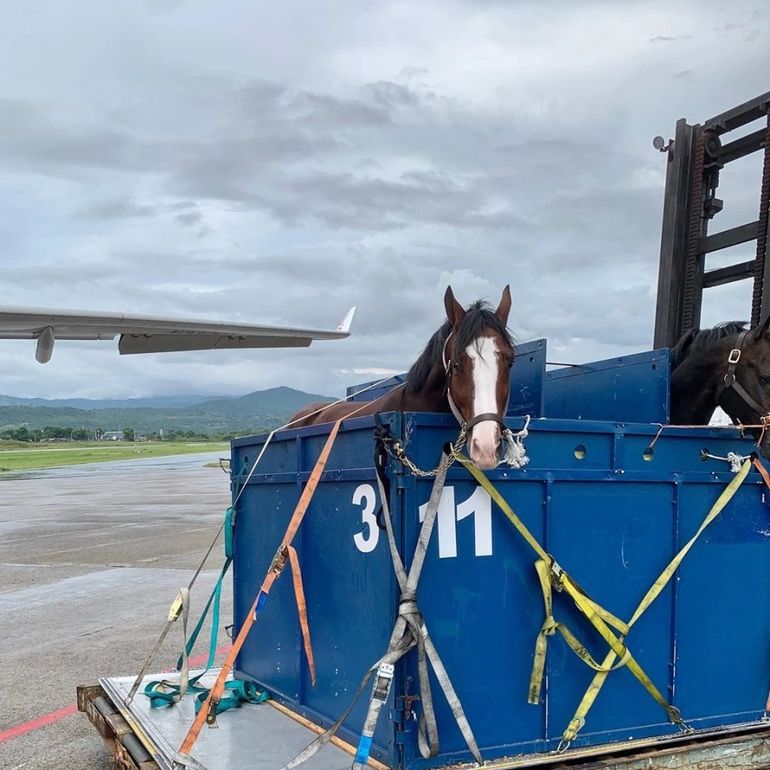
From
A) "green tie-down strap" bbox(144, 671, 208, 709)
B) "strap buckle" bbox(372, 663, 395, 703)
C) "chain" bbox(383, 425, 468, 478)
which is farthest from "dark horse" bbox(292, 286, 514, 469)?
"green tie-down strap" bbox(144, 671, 208, 709)

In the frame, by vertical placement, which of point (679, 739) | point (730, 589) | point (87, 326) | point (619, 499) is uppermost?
point (87, 326)

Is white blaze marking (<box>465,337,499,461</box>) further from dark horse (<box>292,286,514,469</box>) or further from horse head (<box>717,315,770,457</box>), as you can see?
horse head (<box>717,315,770,457</box>)

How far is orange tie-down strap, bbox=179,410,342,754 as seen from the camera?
4.22 meters

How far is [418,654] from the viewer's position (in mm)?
3738

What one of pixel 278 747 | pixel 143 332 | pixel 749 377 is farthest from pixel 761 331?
pixel 143 332

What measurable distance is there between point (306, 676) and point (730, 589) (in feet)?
8.00

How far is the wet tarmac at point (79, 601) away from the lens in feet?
21.1

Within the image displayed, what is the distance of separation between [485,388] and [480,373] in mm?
79

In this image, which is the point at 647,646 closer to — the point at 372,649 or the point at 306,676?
the point at 372,649

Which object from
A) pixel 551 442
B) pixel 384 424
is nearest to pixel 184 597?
pixel 384 424

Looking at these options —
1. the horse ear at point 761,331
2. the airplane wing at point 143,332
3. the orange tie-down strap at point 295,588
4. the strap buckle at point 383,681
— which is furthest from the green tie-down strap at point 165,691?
the airplane wing at point 143,332

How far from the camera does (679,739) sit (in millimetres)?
4453

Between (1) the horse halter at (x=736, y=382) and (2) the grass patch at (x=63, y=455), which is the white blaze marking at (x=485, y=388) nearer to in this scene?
(1) the horse halter at (x=736, y=382)

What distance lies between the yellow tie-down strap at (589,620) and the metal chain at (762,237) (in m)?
2.51
